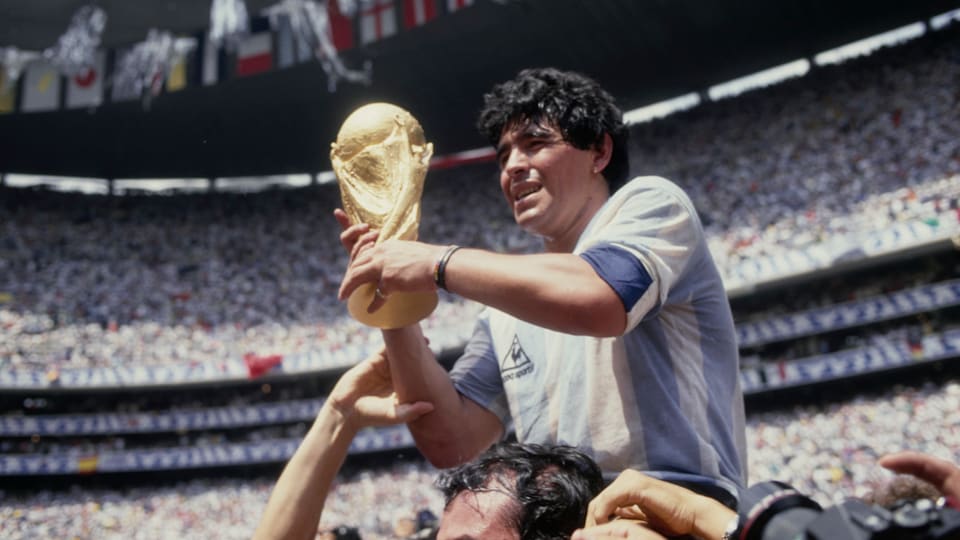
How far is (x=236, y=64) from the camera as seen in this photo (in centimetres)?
2122

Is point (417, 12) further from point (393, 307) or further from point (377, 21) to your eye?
point (393, 307)

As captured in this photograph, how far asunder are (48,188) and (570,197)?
2893 cm

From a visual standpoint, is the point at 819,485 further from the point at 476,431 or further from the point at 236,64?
the point at 236,64

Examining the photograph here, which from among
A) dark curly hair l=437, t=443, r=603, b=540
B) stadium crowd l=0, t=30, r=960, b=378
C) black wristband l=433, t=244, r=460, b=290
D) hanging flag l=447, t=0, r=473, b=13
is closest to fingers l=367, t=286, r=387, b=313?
black wristband l=433, t=244, r=460, b=290

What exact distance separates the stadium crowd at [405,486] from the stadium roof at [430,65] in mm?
8059

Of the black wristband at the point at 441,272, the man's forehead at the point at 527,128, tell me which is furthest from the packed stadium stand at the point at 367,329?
the black wristband at the point at 441,272

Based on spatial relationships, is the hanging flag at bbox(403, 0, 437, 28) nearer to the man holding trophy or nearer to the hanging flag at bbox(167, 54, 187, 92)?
the hanging flag at bbox(167, 54, 187, 92)

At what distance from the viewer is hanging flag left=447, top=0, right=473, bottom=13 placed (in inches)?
715

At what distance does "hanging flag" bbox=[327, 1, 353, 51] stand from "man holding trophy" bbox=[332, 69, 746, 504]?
18832 mm

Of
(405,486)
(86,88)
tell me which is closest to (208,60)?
(86,88)

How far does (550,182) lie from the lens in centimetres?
225

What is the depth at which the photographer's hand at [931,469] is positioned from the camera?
1.21 metres

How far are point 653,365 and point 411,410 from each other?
2.49 ft

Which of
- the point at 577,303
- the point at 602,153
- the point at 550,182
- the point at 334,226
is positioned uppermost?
the point at 334,226
